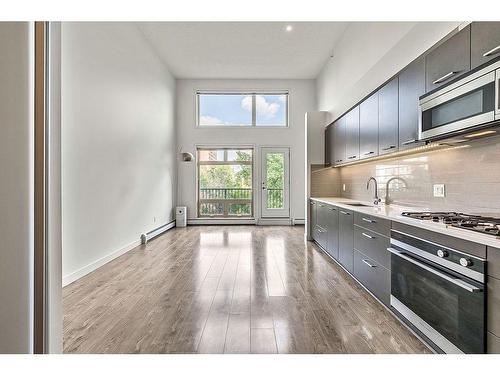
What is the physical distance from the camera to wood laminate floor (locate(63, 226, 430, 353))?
1979 millimetres

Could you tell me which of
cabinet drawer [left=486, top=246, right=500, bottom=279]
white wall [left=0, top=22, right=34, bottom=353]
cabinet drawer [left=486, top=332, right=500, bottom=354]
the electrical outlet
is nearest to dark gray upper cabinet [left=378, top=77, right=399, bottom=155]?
the electrical outlet

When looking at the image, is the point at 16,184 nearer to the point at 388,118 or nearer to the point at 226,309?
the point at 226,309

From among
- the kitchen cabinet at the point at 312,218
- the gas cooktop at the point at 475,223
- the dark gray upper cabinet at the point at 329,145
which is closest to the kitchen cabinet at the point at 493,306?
the gas cooktop at the point at 475,223

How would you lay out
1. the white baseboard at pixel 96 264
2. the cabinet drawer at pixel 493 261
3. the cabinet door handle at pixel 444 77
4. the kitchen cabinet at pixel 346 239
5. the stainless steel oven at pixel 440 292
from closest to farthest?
the cabinet drawer at pixel 493 261 → the stainless steel oven at pixel 440 292 → the cabinet door handle at pixel 444 77 → the white baseboard at pixel 96 264 → the kitchen cabinet at pixel 346 239

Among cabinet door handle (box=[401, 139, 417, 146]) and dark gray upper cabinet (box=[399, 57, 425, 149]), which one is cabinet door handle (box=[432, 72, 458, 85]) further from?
cabinet door handle (box=[401, 139, 417, 146])

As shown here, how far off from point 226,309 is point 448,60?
2.59 meters

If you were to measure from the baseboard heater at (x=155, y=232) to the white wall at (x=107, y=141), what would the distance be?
0.40ft

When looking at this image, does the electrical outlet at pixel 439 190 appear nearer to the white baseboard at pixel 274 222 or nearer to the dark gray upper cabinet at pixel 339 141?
the dark gray upper cabinet at pixel 339 141

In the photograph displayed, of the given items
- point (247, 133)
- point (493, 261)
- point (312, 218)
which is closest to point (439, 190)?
point (493, 261)

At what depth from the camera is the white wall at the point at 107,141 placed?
3.26m
